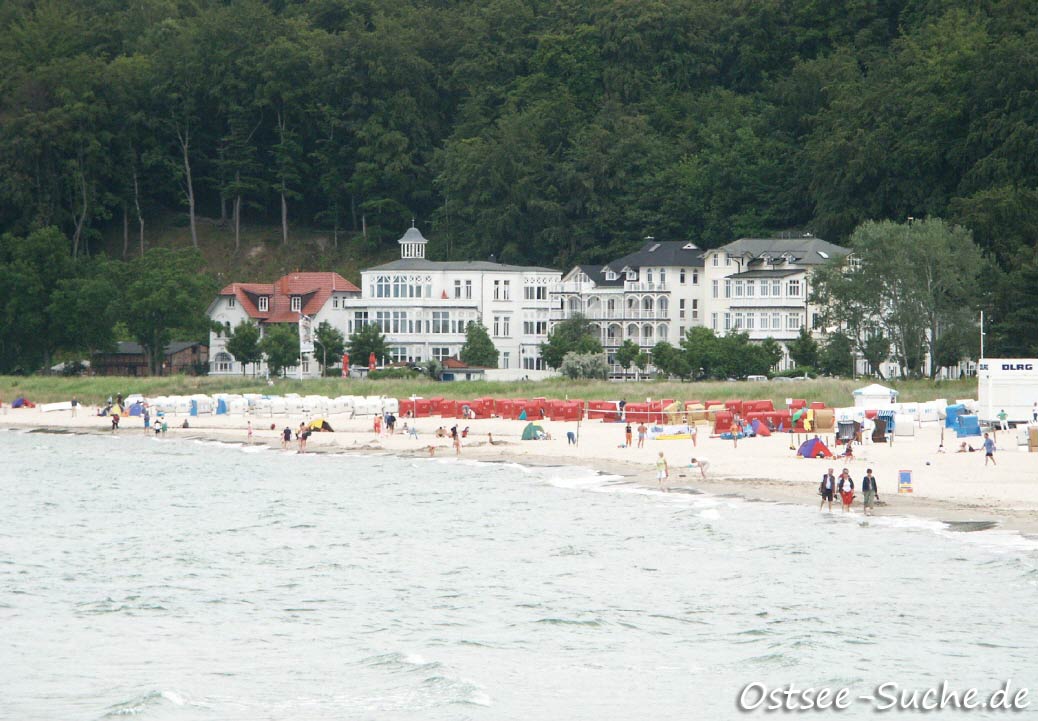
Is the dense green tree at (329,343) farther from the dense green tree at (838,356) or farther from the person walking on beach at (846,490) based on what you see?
the person walking on beach at (846,490)

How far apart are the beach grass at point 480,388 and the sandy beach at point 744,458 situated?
604 cm

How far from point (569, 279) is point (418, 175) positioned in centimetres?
1824

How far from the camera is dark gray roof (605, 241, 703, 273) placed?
288ft

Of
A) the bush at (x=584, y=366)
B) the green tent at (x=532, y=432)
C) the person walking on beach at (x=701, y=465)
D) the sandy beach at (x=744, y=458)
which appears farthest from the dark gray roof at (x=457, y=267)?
the person walking on beach at (x=701, y=465)

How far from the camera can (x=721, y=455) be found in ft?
146

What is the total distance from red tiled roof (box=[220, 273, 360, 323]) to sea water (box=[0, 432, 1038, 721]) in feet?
167

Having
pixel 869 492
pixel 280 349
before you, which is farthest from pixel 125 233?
pixel 869 492

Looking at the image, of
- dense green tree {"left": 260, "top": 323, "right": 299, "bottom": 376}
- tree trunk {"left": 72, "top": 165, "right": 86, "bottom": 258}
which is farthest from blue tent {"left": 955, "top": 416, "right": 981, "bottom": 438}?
tree trunk {"left": 72, "top": 165, "right": 86, "bottom": 258}

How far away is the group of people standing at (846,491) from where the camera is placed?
3275 cm

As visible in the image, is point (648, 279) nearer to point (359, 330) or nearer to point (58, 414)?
point (359, 330)

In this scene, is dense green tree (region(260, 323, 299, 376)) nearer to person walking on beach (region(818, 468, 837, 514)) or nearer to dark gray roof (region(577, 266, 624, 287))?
dark gray roof (region(577, 266, 624, 287))

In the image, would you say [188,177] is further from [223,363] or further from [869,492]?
[869,492]

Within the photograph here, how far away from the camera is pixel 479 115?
10350cm

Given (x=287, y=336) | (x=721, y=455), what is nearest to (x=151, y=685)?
(x=721, y=455)
